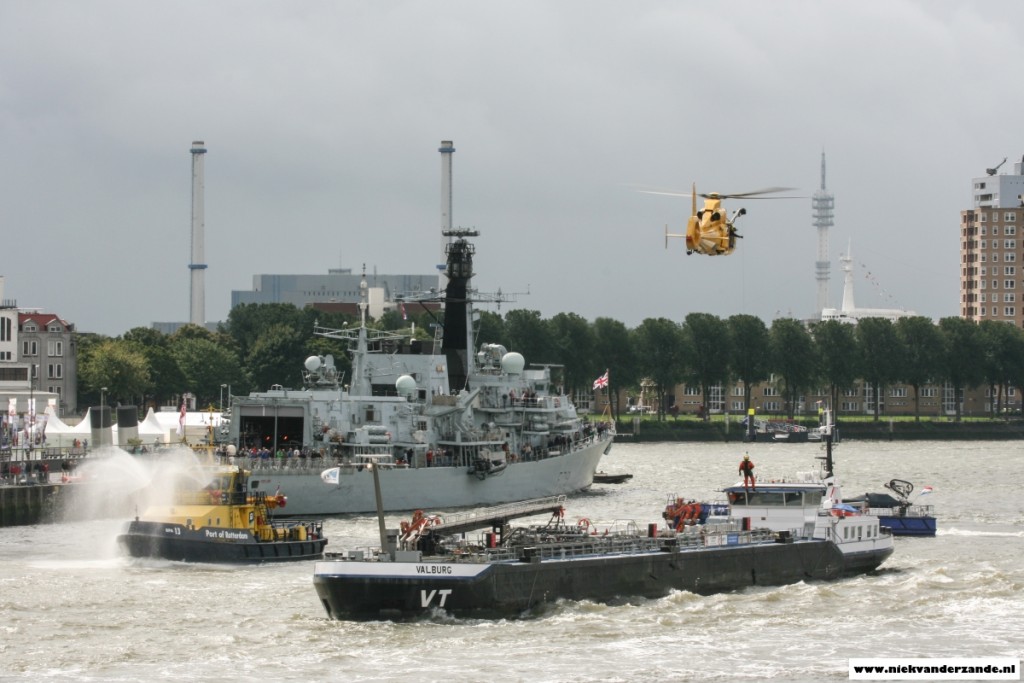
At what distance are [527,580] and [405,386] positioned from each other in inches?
1670

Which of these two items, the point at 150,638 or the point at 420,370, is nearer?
the point at 150,638

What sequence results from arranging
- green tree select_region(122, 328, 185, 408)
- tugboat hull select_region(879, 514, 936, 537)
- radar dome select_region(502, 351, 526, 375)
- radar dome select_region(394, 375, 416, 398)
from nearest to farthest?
tugboat hull select_region(879, 514, 936, 537), radar dome select_region(394, 375, 416, 398), radar dome select_region(502, 351, 526, 375), green tree select_region(122, 328, 185, 408)

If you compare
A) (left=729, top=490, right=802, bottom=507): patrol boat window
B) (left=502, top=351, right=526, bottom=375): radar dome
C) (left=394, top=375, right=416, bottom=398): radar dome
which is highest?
(left=502, top=351, right=526, bottom=375): radar dome

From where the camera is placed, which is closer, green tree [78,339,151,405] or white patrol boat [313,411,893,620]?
white patrol boat [313,411,893,620]

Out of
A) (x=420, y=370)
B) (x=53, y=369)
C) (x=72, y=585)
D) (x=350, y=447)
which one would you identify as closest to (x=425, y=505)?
(x=350, y=447)

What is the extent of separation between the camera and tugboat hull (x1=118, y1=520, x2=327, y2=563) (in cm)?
6041

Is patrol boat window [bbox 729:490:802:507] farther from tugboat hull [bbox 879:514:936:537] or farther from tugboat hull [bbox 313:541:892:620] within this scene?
tugboat hull [bbox 879:514:936:537]

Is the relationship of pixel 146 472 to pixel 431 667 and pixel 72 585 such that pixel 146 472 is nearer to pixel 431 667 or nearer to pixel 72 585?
pixel 72 585

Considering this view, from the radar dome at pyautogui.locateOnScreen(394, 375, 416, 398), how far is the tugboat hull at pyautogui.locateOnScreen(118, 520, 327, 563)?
1153 inches

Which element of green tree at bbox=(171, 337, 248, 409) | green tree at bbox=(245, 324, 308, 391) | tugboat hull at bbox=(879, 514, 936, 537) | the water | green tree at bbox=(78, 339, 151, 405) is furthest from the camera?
green tree at bbox=(245, 324, 308, 391)

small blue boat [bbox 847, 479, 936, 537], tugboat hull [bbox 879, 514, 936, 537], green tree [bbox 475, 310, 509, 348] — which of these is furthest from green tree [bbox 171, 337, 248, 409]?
tugboat hull [bbox 879, 514, 936, 537]

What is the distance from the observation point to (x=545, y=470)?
95.6 m

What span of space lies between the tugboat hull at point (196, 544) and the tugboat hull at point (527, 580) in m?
13.4

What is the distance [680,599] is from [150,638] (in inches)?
644
